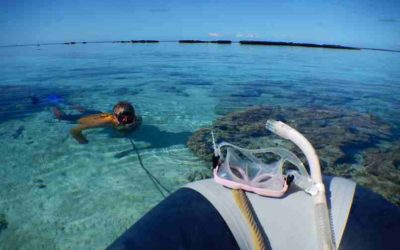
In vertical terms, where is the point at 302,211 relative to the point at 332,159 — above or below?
above

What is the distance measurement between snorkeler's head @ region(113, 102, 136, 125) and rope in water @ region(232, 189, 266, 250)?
502 cm

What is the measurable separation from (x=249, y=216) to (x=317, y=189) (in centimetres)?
59

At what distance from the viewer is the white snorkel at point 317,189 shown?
1.94 meters

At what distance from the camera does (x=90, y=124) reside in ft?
24.6

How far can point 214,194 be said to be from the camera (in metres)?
2.29

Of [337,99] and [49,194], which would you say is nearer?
[49,194]

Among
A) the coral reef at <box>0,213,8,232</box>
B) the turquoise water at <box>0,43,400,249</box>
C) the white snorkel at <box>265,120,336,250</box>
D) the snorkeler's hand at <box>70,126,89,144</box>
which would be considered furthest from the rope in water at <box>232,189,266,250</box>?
the snorkeler's hand at <box>70,126,89,144</box>

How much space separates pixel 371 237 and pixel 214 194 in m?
1.16

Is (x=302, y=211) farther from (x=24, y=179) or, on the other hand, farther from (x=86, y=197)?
(x=24, y=179)

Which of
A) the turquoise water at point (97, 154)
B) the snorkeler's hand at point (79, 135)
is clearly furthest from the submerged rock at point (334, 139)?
the snorkeler's hand at point (79, 135)

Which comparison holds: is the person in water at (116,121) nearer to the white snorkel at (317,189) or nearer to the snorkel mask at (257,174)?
the snorkel mask at (257,174)

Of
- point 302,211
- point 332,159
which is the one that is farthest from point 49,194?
point 332,159

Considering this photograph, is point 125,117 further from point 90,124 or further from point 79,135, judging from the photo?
point 79,135

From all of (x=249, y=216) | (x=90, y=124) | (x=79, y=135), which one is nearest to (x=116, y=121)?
(x=90, y=124)
